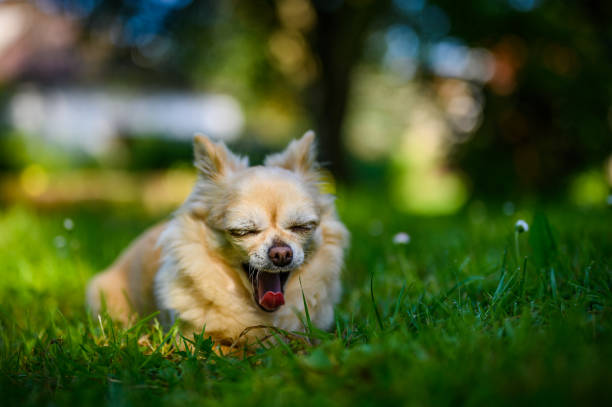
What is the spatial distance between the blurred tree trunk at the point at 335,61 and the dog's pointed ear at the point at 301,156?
5.90m

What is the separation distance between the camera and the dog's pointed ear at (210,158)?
2705 millimetres

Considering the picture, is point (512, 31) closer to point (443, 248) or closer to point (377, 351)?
point (443, 248)

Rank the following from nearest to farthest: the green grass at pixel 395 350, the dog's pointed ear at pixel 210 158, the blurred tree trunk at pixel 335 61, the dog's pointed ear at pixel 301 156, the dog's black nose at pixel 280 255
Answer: the green grass at pixel 395 350
the dog's black nose at pixel 280 255
the dog's pointed ear at pixel 210 158
the dog's pointed ear at pixel 301 156
the blurred tree trunk at pixel 335 61

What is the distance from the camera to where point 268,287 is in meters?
2.50

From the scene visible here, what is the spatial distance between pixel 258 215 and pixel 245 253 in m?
0.22

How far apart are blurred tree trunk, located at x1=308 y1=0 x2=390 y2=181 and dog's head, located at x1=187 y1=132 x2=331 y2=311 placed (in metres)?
6.22

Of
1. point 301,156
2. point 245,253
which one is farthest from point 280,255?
point 301,156

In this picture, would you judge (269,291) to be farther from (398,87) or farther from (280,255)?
(398,87)

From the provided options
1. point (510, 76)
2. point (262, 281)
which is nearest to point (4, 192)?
point (262, 281)

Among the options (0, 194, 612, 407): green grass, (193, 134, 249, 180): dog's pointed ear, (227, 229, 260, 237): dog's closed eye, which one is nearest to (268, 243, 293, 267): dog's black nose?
(227, 229, 260, 237): dog's closed eye

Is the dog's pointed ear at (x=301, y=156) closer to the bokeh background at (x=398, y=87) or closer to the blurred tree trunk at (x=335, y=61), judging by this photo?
the bokeh background at (x=398, y=87)

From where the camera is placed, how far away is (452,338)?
178cm

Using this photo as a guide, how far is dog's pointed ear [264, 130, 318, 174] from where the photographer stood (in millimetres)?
2924

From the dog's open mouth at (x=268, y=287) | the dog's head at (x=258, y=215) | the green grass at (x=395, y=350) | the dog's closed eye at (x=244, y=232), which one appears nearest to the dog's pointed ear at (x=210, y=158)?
the dog's head at (x=258, y=215)
